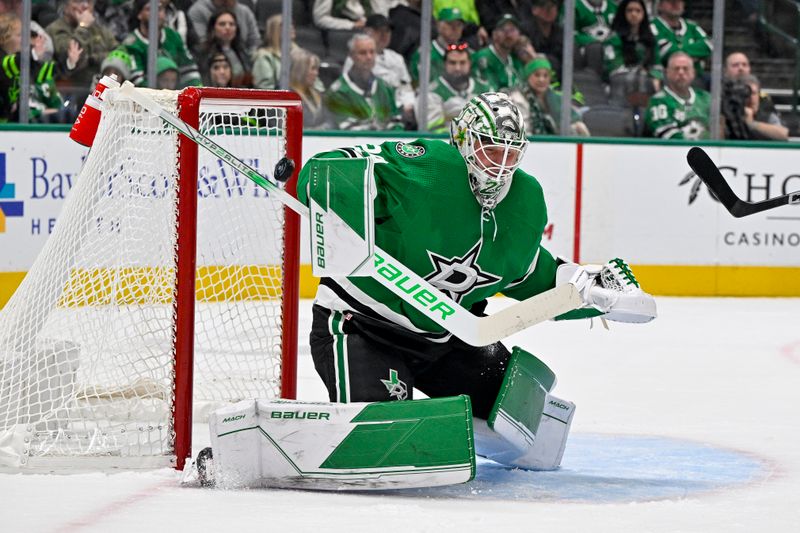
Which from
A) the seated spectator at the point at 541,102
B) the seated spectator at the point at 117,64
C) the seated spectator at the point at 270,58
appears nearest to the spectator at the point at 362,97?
the seated spectator at the point at 270,58

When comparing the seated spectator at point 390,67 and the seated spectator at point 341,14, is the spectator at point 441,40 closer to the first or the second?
the seated spectator at point 390,67

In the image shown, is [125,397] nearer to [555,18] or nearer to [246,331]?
[246,331]

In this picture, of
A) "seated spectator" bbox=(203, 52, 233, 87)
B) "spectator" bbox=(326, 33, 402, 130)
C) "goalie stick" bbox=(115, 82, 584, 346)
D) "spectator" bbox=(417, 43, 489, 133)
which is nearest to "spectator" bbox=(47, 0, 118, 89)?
"seated spectator" bbox=(203, 52, 233, 87)

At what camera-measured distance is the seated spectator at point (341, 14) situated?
677cm

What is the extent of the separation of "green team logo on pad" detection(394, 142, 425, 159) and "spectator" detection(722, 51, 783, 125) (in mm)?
4611

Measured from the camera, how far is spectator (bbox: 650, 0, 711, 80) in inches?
280

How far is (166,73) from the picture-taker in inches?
258

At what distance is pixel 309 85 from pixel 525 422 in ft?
13.4

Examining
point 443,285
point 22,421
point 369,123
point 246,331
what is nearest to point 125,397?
point 22,421

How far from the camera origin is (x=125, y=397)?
10.5ft

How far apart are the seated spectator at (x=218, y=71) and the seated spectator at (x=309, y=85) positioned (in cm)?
32

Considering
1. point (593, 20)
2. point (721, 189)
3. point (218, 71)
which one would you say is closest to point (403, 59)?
point (218, 71)

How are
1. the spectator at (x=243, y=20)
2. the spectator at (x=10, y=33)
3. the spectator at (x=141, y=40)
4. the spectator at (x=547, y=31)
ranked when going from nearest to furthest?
the spectator at (x=10, y=33) → the spectator at (x=141, y=40) → the spectator at (x=243, y=20) → the spectator at (x=547, y=31)

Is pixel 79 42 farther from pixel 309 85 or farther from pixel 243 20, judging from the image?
pixel 309 85
